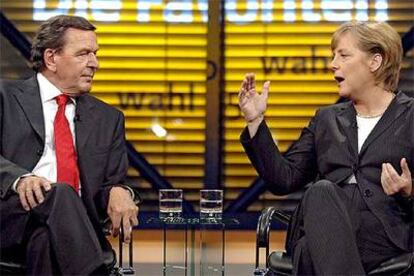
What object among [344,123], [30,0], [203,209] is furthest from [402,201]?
[30,0]

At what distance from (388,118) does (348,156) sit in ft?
0.68

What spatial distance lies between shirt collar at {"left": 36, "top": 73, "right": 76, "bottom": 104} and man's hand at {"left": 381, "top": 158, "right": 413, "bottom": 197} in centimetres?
125

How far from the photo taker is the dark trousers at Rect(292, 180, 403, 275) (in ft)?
10.8

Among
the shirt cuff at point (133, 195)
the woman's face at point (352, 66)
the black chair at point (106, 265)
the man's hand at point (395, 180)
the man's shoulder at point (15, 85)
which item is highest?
the woman's face at point (352, 66)

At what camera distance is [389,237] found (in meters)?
3.52

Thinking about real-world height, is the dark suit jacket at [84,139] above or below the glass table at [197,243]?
above

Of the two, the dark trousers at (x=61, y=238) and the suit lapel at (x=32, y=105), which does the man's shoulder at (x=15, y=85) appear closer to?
the suit lapel at (x=32, y=105)

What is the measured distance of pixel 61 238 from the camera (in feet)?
10.7

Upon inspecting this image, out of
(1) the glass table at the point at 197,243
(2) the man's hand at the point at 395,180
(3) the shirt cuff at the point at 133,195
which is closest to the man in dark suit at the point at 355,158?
(2) the man's hand at the point at 395,180

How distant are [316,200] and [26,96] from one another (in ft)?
3.93

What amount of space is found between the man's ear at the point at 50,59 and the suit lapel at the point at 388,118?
1.24m

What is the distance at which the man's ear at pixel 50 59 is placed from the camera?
3.87 meters

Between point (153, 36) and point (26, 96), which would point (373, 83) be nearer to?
point (26, 96)

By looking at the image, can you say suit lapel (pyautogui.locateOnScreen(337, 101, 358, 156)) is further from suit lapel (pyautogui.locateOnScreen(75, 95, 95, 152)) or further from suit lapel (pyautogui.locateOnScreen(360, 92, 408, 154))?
suit lapel (pyautogui.locateOnScreen(75, 95, 95, 152))
